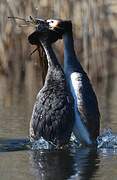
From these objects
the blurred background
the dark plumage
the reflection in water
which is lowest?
the reflection in water

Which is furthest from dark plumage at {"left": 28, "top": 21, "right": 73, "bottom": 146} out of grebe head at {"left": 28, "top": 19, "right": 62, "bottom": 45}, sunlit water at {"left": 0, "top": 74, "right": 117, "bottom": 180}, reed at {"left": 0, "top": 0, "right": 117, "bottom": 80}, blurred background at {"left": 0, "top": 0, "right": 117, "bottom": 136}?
reed at {"left": 0, "top": 0, "right": 117, "bottom": 80}

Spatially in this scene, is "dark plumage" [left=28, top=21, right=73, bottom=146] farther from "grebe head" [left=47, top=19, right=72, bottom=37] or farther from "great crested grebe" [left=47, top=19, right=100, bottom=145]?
"grebe head" [left=47, top=19, right=72, bottom=37]

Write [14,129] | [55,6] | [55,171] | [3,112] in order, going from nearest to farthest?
1. [55,171]
2. [14,129]
3. [3,112]
4. [55,6]

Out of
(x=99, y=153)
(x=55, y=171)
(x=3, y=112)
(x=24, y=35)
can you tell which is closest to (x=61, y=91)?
(x=99, y=153)

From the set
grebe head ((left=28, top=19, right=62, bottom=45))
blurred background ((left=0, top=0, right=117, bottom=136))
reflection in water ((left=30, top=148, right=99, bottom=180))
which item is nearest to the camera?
reflection in water ((left=30, top=148, right=99, bottom=180))

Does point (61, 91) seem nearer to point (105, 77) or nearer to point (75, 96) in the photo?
point (75, 96)

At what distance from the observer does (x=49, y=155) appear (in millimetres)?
8398

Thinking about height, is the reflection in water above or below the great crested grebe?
below

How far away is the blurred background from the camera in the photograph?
1512 centimetres

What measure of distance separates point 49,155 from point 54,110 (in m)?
0.47

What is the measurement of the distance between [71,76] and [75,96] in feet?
0.63

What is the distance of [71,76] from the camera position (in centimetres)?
864

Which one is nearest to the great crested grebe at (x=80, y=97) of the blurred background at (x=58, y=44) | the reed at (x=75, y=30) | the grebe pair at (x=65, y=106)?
the grebe pair at (x=65, y=106)

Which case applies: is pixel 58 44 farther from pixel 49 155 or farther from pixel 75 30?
pixel 49 155
